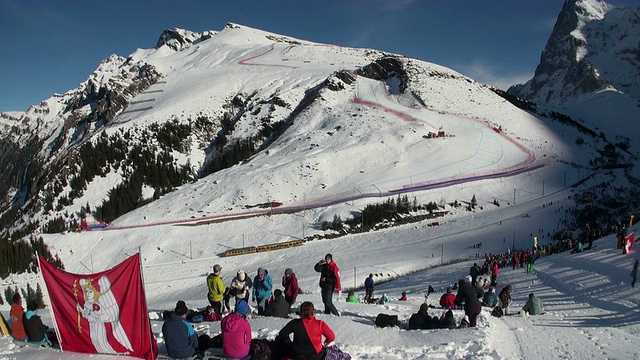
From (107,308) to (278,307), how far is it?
4955 mm

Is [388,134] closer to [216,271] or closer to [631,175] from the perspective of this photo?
[631,175]

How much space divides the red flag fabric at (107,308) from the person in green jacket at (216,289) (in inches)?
165

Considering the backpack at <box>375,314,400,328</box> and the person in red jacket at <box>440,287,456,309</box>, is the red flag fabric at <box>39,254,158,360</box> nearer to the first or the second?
the backpack at <box>375,314,400,328</box>

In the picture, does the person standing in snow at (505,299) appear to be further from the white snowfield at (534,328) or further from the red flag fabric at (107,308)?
the red flag fabric at (107,308)

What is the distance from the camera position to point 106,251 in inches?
1805

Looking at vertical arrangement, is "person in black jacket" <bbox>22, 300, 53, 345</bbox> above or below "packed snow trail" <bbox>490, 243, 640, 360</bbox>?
above

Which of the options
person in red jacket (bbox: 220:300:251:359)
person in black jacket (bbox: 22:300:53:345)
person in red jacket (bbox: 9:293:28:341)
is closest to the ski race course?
person in red jacket (bbox: 9:293:28:341)

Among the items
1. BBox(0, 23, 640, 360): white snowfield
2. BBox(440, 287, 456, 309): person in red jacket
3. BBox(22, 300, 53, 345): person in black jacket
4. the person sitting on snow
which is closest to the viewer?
BBox(22, 300, 53, 345): person in black jacket

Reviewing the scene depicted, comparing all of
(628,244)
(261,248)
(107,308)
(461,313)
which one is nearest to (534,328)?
(461,313)

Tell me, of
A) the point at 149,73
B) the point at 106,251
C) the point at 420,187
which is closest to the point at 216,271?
the point at 106,251

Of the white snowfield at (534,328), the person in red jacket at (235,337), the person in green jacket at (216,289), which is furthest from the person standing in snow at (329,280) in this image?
the person in red jacket at (235,337)

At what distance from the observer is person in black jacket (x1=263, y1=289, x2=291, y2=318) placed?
1197cm

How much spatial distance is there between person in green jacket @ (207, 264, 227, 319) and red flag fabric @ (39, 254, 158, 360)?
13.8 ft

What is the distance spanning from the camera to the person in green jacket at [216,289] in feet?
41.4
